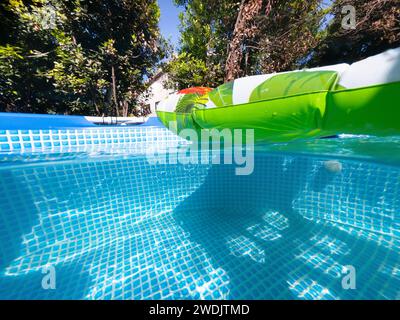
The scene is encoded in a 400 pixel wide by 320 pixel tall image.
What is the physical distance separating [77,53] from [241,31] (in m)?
4.80

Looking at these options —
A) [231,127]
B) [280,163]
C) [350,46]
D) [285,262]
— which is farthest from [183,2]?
[285,262]

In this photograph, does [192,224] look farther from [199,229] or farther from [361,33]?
[361,33]

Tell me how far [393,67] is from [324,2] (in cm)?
765

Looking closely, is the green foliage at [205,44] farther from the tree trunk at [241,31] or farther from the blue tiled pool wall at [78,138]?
the blue tiled pool wall at [78,138]

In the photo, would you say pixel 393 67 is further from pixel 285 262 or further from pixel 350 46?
pixel 350 46

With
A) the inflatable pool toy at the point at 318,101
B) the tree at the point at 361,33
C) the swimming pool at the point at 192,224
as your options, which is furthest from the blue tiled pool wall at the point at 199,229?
the tree at the point at 361,33

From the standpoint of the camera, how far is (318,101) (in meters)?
0.79

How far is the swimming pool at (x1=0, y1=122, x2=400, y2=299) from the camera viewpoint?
1.44 metres

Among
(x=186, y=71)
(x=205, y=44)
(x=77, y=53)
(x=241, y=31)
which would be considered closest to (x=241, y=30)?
(x=241, y=31)

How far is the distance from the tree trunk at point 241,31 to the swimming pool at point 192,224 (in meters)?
3.81

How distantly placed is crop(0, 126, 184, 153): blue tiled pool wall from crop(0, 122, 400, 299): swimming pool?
2 centimetres

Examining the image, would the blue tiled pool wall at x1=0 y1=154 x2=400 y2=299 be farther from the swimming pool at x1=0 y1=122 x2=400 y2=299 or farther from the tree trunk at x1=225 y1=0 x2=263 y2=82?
the tree trunk at x1=225 y1=0 x2=263 y2=82

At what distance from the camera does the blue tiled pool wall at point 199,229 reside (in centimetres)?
144

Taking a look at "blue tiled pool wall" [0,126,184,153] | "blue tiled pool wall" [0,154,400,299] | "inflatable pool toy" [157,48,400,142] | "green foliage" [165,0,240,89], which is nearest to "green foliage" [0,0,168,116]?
"green foliage" [165,0,240,89]
